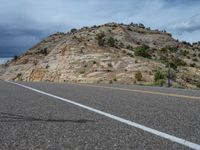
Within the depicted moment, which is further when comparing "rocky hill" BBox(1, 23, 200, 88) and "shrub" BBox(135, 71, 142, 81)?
"rocky hill" BBox(1, 23, 200, 88)

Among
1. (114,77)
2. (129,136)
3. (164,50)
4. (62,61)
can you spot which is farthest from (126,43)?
(129,136)

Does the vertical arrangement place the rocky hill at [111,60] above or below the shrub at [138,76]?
above

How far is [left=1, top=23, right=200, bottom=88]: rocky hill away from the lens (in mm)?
37719

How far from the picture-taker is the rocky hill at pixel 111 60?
3772cm

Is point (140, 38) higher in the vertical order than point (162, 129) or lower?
higher

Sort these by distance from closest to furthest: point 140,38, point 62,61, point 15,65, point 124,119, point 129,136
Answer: point 129,136 < point 124,119 < point 62,61 < point 15,65 < point 140,38

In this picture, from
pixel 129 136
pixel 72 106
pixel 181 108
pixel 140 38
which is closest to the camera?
pixel 129 136

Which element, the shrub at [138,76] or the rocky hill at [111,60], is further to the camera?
the rocky hill at [111,60]

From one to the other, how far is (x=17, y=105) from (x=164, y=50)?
58.4 metres

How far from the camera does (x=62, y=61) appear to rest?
50.7 meters

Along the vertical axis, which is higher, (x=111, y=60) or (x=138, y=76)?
(x=111, y=60)

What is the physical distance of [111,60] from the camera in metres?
44.6

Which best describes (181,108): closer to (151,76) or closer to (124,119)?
(124,119)

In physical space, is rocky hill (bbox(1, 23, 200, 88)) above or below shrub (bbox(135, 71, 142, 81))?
above
